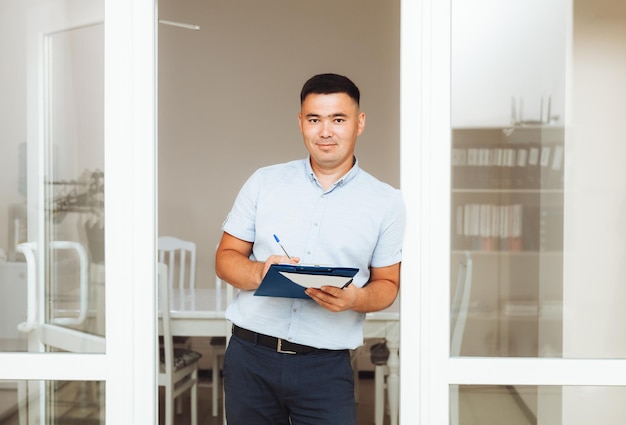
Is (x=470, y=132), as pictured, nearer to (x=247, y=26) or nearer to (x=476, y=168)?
(x=476, y=168)

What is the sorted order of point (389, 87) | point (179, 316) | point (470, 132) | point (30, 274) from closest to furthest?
point (470, 132) < point (30, 274) < point (179, 316) < point (389, 87)

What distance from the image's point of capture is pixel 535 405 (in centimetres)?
196

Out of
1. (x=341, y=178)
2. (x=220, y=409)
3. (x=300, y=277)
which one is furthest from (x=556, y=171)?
(x=220, y=409)

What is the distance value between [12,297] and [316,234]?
901mm

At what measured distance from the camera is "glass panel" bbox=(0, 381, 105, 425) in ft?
6.45

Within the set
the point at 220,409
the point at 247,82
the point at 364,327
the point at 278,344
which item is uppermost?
the point at 247,82

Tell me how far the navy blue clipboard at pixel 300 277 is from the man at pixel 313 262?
15 centimetres

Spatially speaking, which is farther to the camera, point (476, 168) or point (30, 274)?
point (30, 274)

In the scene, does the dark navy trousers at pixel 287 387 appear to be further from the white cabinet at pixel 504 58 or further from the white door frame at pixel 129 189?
the white cabinet at pixel 504 58

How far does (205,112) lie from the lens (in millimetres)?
5594

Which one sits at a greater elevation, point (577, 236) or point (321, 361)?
point (577, 236)

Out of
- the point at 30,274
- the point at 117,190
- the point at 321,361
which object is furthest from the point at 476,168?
the point at 30,274

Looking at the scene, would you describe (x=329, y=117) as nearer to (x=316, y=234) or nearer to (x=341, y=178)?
(x=341, y=178)

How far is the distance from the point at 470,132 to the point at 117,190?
0.98 m
